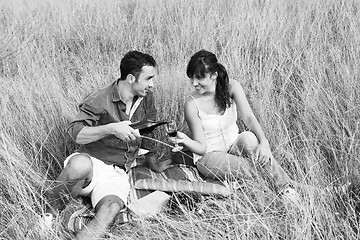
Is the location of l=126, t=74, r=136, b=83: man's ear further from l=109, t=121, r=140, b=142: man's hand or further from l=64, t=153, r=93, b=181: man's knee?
l=64, t=153, r=93, b=181: man's knee

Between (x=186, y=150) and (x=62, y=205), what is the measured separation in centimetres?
107

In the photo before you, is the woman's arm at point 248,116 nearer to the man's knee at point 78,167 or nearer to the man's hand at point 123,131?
the man's hand at point 123,131

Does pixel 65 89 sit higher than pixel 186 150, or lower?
higher

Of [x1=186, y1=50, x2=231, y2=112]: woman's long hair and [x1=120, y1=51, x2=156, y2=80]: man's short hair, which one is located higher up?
[x1=120, y1=51, x2=156, y2=80]: man's short hair

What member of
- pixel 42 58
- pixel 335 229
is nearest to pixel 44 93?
pixel 42 58

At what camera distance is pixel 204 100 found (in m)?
3.92

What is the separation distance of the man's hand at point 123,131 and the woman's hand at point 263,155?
792 millimetres

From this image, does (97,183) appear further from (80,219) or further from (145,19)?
(145,19)

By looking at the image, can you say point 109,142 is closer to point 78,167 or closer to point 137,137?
point 137,137

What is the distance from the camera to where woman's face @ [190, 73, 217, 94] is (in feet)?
12.4

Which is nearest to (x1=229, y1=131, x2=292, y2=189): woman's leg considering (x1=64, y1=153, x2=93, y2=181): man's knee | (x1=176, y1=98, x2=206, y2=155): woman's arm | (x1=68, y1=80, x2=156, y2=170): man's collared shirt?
(x1=176, y1=98, x2=206, y2=155): woman's arm

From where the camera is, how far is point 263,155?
349 cm

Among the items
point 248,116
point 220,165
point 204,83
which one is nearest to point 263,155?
point 220,165

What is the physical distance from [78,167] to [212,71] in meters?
1.16
